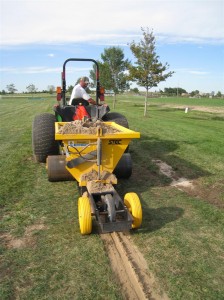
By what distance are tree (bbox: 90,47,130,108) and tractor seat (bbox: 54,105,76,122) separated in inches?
985

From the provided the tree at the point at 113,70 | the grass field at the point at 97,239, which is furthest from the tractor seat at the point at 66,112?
the tree at the point at 113,70

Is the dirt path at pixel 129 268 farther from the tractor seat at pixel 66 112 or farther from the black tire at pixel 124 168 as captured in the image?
the tractor seat at pixel 66 112

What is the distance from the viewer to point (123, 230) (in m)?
4.13

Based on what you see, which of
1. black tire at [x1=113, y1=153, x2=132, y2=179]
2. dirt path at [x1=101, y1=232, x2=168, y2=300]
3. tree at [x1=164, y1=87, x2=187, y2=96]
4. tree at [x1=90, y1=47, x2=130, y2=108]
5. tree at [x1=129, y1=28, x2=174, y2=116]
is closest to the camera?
dirt path at [x1=101, y1=232, x2=168, y2=300]

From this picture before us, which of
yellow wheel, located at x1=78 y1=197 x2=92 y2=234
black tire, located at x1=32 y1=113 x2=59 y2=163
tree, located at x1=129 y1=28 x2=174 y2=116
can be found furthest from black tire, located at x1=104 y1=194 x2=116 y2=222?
tree, located at x1=129 y1=28 x2=174 y2=116

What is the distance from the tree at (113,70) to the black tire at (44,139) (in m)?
25.5

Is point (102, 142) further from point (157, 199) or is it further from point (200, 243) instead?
point (200, 243)

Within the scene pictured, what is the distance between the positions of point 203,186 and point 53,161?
288 cm

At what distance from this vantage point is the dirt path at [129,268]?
3129mm

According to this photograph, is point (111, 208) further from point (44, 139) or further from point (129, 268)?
point (44, 139)

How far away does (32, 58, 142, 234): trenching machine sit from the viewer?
4.21 metres

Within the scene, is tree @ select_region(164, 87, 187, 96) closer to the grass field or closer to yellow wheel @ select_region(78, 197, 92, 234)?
the grass field

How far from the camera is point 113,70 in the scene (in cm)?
3306

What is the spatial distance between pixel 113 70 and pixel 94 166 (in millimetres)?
29093
